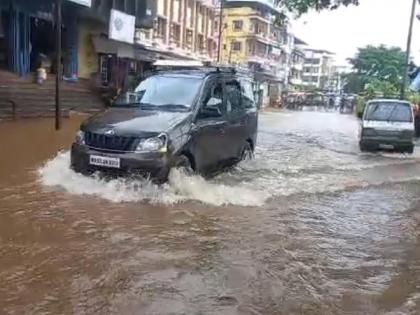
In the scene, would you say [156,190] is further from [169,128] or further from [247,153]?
[247,153]

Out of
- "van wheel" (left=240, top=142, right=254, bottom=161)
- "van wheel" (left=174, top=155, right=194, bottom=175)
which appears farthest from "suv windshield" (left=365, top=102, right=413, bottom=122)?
"van wheel" (left=174, top=155, right=194, bottom=175)

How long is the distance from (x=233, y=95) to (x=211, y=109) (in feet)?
4.47

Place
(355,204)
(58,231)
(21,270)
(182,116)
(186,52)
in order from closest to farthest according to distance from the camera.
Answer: (21,270) < (58,231) < (182,116) < (355,204) < (186,52)

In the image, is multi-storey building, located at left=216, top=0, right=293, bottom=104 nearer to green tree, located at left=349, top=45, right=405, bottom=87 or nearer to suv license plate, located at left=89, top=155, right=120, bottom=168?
green tree, located at left=349, top=45, right=405, bottom=87

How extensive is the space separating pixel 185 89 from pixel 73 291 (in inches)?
184

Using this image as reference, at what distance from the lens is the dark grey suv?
7539 mm

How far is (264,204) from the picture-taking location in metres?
8.06

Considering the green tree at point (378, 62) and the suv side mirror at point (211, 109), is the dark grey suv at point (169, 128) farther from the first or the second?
the green tree at point (378, 62)

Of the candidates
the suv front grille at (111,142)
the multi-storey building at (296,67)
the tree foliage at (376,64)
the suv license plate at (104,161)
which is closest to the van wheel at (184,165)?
the suv front grille at (111,142)

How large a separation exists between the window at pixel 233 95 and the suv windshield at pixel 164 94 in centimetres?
94

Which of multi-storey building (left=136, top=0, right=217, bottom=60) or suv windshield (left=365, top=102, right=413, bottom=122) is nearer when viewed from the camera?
suv windshield (left=365, top=102, right=413, bottom=122)

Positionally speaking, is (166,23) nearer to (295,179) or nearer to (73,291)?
(295,179)

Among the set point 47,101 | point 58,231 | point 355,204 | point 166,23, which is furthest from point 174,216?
point 166,23

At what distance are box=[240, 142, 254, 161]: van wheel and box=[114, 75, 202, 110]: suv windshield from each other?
2.28 m
